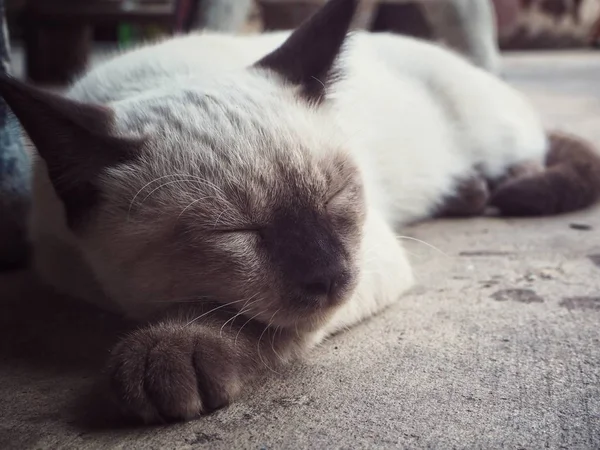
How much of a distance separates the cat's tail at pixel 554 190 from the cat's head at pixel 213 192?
3.82 ft

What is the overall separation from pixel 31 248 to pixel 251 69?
0.99 m

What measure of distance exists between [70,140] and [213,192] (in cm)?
31

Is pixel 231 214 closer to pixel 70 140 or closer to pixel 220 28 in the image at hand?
pixel 70 140

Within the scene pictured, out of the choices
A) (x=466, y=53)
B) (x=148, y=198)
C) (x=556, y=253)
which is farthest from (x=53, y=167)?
(x=466, y=53)

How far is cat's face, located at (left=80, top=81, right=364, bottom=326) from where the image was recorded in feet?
4.51

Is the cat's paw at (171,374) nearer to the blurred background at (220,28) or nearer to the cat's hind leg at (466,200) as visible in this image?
the blurred background at (220,28)

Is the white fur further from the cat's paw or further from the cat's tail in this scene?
the cat's paw

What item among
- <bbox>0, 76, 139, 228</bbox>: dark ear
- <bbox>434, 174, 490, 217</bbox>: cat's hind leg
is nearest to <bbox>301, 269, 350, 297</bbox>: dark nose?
<bbox>0, 76, 139, 228</bbox>: dark ear

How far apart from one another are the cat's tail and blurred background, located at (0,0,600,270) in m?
1.01

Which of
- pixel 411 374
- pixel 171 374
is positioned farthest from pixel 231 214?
pixel 411 374

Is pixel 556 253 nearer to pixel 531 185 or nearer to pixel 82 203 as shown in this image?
pixel 531 185

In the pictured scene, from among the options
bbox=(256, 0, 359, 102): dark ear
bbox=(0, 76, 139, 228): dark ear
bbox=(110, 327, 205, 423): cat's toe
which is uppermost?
bbox=(256, 0, 359, 102): dark ear

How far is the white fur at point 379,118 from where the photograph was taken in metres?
1.69

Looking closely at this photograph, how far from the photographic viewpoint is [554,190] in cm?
254
